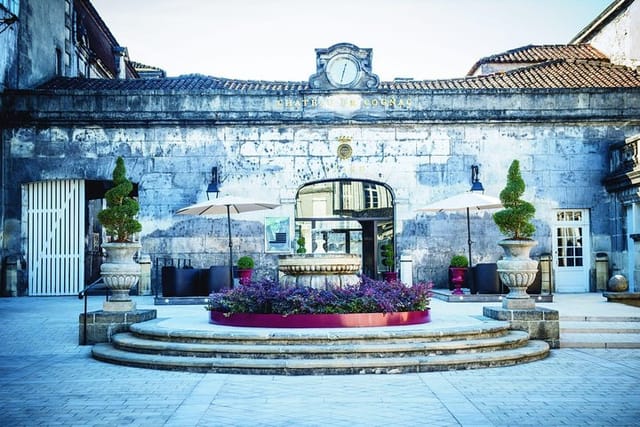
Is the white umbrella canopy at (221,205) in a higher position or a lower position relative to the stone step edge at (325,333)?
higher

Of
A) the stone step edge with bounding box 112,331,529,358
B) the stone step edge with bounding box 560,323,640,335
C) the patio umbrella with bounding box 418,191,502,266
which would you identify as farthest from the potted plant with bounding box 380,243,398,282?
the stone step edge with bounding box 112,331,529,358

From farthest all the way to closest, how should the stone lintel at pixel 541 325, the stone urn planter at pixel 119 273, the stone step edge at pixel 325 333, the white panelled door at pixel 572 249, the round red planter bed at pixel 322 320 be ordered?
the white panelled door at pixel 572 249, the stone urn planter at pixel 119 273, the stone lintel at pixel 541 325, the round red planter bed at pixel 322 320, the stone step edge at pixel 325 333

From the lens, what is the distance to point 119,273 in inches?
436

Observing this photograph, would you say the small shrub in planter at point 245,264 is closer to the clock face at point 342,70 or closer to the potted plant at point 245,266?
the potted plant at point 245,266

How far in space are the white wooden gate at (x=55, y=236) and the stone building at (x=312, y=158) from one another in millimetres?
36

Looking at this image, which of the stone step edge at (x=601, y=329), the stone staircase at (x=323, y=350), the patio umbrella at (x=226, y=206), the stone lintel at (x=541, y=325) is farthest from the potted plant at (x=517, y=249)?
the patio umbrella at (x=226, y=206)

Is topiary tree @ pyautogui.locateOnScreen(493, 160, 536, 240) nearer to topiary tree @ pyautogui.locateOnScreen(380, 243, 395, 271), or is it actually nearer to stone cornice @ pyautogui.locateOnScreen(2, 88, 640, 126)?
topiary tree @ pyautogui.locateOnScreen(380, 243, 395, 271)

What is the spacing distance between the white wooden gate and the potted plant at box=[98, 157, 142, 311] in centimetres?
895

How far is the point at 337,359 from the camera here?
29.5 ft

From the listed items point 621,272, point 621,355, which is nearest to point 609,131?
point 621,272

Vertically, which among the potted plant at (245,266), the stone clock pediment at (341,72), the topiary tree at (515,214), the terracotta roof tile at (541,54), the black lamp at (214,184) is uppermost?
the terracotta roof tile at (541,54)

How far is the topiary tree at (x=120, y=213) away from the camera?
451 inches

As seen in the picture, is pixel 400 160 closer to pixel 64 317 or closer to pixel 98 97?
pixel 98 97

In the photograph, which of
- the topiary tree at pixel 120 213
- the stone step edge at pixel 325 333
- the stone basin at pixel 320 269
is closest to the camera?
the stone step edge at pixel 325 333
